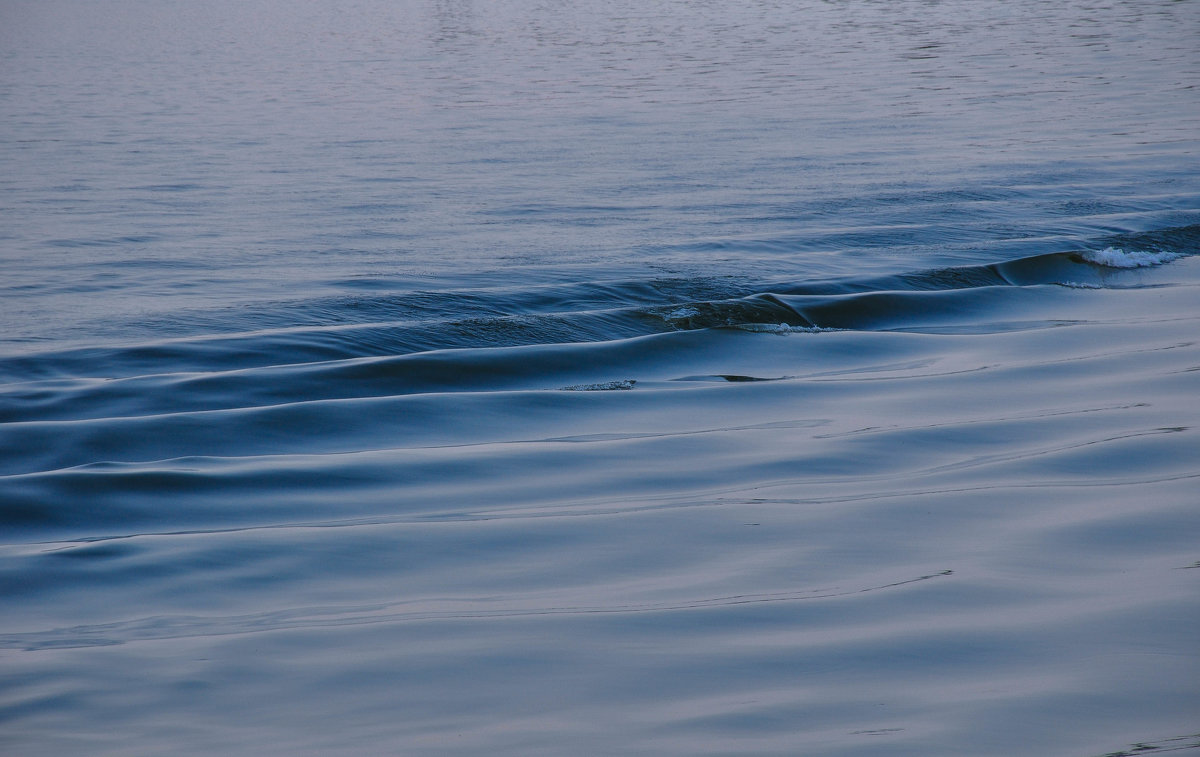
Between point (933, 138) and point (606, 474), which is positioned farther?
point (933, 138)

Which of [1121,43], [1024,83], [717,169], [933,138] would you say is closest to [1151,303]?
[717,169]

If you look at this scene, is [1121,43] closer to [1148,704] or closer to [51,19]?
[1148,704]

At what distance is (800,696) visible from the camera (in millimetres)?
2102

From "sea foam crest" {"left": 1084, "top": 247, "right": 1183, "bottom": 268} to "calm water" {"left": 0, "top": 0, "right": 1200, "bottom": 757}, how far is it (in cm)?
4

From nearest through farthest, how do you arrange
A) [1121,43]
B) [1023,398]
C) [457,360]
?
[1023,398] → [457,360] → [1121,43]

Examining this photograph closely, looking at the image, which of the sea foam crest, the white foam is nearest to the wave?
the sea foam crest

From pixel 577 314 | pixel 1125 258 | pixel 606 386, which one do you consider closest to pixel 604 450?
pixel 606 386

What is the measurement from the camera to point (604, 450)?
148 inches

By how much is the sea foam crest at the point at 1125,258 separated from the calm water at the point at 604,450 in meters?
0.04

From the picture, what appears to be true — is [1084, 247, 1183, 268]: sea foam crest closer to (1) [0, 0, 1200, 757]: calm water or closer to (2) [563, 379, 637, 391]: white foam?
(1) [0, 0, 1200, 757]: calm water

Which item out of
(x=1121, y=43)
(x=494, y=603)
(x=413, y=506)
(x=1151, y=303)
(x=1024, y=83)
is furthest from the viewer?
(x=1121, y=43)

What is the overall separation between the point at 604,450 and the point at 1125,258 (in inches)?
179

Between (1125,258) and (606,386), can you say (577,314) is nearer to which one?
(606,386)

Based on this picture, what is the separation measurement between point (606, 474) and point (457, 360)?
1636 mm
